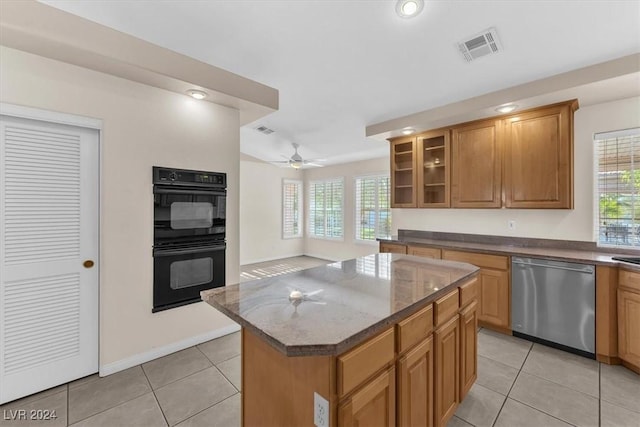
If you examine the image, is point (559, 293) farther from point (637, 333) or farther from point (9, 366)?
point (9, 366)

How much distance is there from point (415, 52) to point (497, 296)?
2.74 metres

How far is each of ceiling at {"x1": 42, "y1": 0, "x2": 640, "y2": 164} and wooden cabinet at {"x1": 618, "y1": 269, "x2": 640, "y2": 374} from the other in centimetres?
180

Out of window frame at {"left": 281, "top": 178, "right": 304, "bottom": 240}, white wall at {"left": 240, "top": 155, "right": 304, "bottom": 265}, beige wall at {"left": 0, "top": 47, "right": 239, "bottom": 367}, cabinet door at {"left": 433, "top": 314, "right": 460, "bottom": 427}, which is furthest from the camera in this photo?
window frame at {"left": 281, "top": 178, "right": 304, "bottom": 240}

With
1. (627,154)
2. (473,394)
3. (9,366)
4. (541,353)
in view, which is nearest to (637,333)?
(541,353)

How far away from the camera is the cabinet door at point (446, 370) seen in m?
1.58

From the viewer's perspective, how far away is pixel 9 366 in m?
2.07

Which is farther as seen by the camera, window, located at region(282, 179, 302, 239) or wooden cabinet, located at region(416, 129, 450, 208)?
window, located at region(282, 179, 302, 239)

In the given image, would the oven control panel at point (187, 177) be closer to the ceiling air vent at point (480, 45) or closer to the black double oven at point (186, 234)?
the black double oven at point (186, 234)

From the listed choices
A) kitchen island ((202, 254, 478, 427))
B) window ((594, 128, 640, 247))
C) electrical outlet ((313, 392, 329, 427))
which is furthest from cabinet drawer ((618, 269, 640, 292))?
electrical outlet ((313, 392, 329, 427))

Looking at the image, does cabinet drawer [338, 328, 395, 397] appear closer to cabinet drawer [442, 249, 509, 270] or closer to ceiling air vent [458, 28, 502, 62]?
cabinet drawer [442, 249, 509, 270]

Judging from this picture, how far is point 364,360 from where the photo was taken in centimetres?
→ 112

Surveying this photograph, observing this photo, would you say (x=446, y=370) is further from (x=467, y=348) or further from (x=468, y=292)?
(x=468, y=292)

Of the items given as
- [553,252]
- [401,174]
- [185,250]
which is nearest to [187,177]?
[185,250]

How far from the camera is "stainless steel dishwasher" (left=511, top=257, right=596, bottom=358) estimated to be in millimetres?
2611
